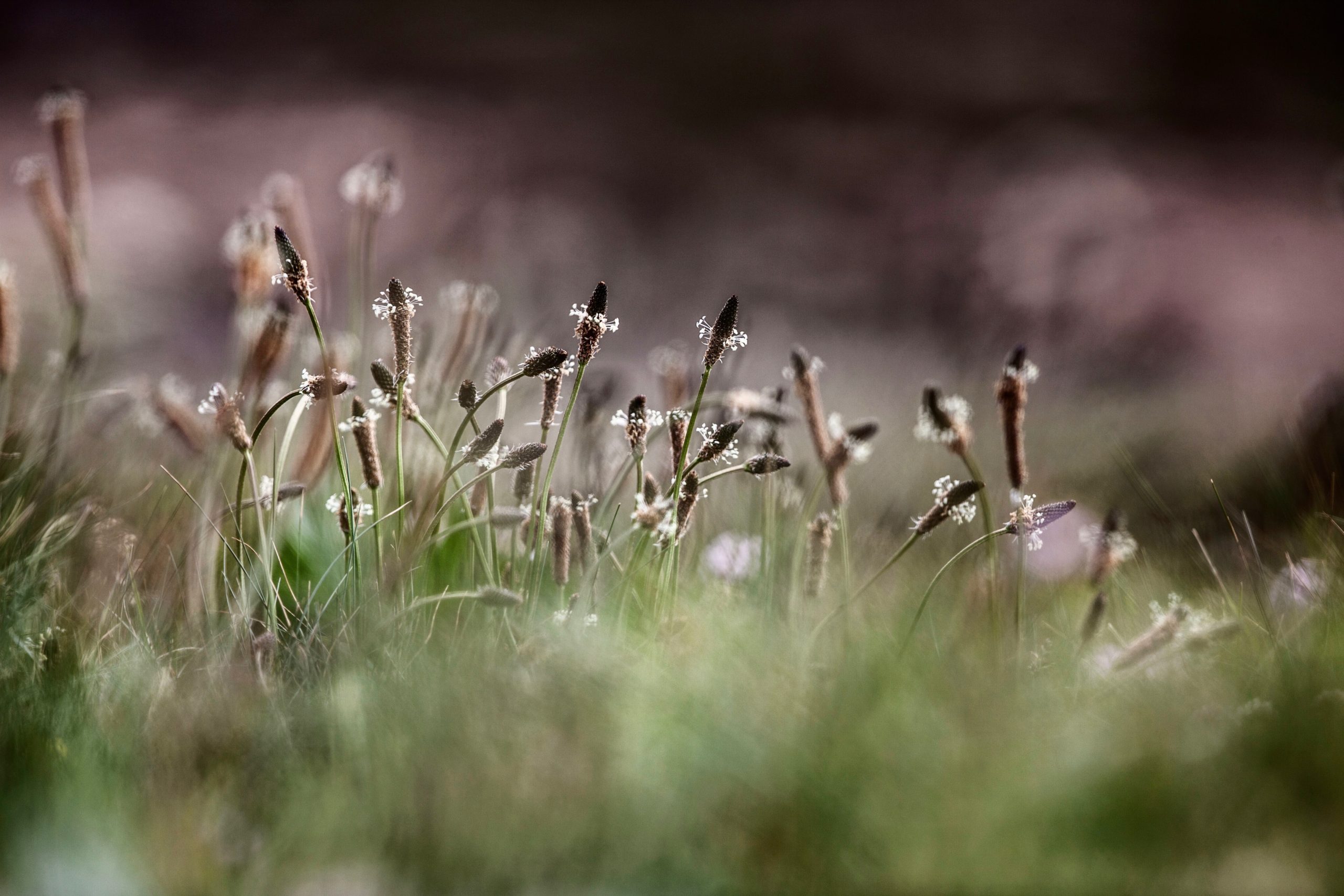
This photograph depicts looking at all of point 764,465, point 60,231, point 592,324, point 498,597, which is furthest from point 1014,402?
point 60,231

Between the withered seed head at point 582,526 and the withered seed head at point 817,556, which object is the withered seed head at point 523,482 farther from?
the withered seed head at point 817,556

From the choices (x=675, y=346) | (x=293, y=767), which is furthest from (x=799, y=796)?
(x=675, y=346)

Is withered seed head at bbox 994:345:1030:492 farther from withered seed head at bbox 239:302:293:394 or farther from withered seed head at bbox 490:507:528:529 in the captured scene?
withered seed head at bbox 239:302:293:394

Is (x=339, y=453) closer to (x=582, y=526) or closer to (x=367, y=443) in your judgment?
(x=367, y=443)

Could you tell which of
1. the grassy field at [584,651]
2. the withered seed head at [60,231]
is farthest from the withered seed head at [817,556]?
the withered seed head at [60,231]

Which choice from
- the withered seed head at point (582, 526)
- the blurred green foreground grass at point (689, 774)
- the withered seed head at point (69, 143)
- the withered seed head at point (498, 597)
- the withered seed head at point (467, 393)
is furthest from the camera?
the withered seed head at point (69, 143)

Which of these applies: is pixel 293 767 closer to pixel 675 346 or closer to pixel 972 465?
pixel 972 465

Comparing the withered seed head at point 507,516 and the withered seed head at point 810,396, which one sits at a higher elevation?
the withered seed head at point 810,396
